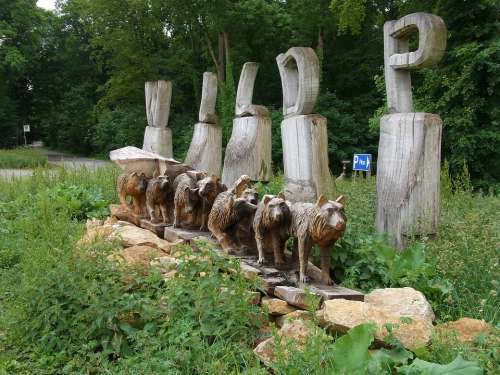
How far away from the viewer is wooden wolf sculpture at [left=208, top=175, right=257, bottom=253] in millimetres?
4000

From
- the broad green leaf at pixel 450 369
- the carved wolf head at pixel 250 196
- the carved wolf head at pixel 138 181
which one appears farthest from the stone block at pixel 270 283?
the carved wolf head at pixel 138 181

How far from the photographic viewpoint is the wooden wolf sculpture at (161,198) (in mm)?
5266

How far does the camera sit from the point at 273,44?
2220 centimetres

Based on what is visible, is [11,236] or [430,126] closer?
[430,126]

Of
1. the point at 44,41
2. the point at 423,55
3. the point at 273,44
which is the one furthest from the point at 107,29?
the point at 423,55

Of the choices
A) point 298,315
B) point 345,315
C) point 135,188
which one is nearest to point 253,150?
point 135,188

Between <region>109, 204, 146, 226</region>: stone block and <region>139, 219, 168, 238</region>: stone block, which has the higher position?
<region>109, 204, 146, 226</region>: stone block

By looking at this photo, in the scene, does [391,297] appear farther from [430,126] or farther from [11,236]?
[11,236]

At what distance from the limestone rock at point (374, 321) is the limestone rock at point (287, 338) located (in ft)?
0.47

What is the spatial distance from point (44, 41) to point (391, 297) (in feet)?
126

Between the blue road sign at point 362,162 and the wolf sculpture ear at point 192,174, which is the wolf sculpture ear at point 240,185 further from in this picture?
the blue road sign at point 362,162

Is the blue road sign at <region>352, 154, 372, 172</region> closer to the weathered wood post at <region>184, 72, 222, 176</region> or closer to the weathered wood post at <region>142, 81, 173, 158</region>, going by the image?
the weathered wood post at <region>184, 72, 222, 176</region>

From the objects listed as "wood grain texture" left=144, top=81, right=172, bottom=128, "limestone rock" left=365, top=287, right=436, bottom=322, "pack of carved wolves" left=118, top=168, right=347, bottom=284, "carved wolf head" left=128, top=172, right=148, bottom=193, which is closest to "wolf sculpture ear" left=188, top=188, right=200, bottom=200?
"pack of carved wolves" left=118, top=168, right=347, bottom=284

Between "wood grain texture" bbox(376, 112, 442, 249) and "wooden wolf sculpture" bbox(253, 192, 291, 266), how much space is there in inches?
49.8
